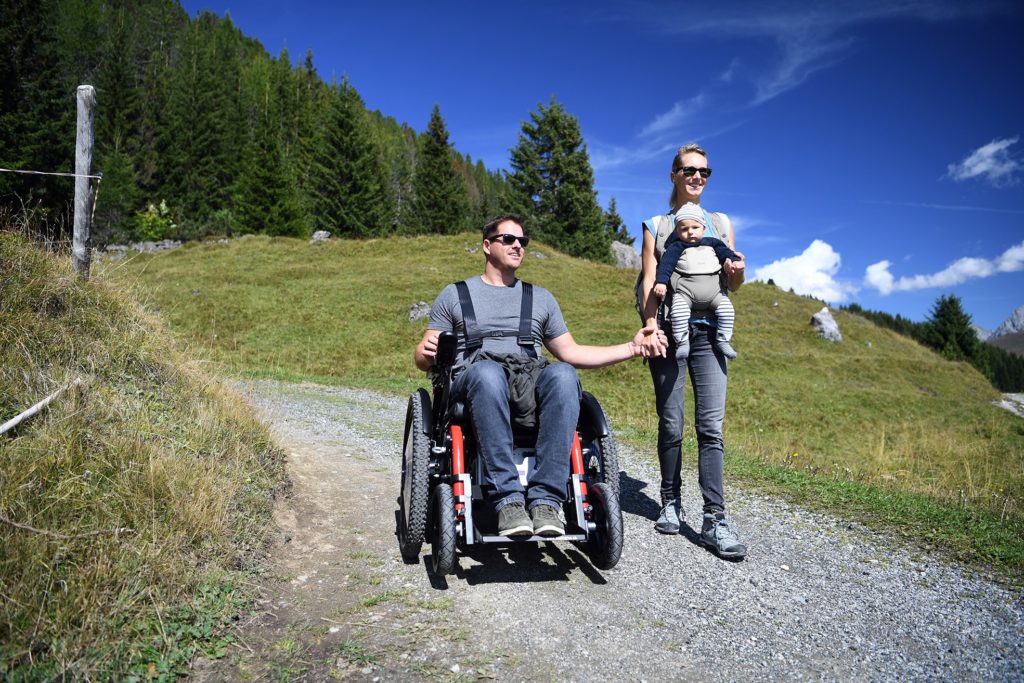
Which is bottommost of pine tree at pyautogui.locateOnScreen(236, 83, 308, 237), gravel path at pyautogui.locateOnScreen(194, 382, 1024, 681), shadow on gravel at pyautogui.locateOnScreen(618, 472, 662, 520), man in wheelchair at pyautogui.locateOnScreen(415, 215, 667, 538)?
gravel path at pyautogui.locateOnScreen(194, 382, 1024, 681)

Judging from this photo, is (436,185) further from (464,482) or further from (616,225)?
(464,482)

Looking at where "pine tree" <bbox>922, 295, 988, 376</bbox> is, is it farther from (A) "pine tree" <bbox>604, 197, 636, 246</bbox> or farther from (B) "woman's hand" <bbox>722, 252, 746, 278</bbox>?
(B) "woman's hand" <bbox>722, 252, 746, 278</bbox>

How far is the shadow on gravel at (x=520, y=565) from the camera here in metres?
3.02

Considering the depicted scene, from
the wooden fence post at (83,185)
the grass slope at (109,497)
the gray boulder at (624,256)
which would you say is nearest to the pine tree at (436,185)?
the gray boulder at (624,256)

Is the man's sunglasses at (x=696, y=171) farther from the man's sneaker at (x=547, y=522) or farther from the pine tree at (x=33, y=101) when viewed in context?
the pine tree at (x=33, y=101)

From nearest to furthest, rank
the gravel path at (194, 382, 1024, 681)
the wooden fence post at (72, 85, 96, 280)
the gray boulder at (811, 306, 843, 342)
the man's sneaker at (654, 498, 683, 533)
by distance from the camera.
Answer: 1. the gravel path at (194, 382, 1024, 681)
2. the man's sneaker at (654, 498, 683, 533)
3. the wooden fence post at (72, 85, 96, 280)
4. the gray boulder at (811, 306, 843, 342)

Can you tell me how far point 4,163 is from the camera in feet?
75.8

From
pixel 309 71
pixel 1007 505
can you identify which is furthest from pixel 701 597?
pixel 309 71

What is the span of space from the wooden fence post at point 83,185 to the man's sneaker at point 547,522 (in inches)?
187

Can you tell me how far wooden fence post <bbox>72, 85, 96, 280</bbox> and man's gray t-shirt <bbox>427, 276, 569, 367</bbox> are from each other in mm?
3824

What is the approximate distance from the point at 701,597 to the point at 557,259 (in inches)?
1050

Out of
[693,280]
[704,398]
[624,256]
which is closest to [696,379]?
[704,398]

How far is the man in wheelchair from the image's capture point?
112 inches

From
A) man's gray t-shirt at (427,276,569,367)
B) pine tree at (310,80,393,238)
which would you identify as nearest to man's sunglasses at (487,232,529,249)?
man's gray t-shirt at (427,276,569,367)
